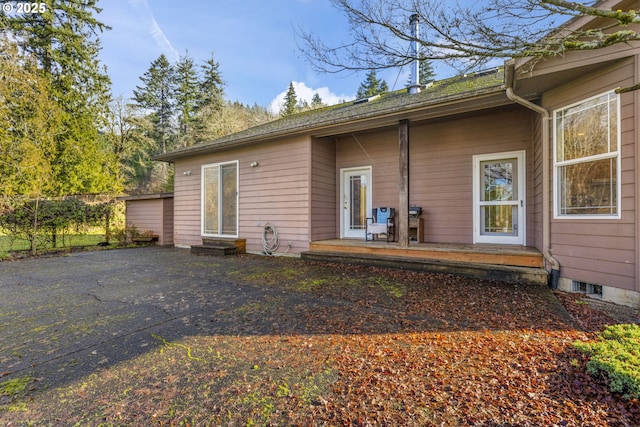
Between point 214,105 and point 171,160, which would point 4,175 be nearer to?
point 171,160

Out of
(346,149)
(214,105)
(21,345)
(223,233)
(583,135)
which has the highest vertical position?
(214,105)

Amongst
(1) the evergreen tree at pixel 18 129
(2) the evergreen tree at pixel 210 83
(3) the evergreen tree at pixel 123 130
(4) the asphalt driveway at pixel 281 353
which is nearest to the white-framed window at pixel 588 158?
(4) the asphalt driveway at pixel 281 353

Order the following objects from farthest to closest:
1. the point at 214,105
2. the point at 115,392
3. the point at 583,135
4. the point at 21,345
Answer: the point at 214,105
the point at 583,135
the point at 21,345
the point at 115,392

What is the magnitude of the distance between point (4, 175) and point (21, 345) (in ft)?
24.5

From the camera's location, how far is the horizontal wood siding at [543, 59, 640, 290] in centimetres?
302

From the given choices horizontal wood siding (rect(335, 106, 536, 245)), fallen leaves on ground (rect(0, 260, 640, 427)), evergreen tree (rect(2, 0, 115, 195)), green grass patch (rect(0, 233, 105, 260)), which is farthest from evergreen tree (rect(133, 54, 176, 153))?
fallen leaves on ground (rect(0, 260, 640, 427))

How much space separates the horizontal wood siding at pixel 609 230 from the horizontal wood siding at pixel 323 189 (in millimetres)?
4189

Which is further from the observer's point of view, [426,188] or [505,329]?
[426,188]

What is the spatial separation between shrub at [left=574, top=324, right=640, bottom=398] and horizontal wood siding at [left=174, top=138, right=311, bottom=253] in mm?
4888

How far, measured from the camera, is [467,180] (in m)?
5.70

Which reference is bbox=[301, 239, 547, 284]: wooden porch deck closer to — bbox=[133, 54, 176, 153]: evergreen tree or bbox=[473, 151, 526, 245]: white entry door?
bbox=[473, 151, 526, 245]: white entry door

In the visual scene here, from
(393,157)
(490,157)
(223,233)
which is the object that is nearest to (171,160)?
(223,233)

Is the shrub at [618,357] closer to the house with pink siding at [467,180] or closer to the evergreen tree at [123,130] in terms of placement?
the house with pink siding at [467,180]

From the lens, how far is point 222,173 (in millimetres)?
8008
